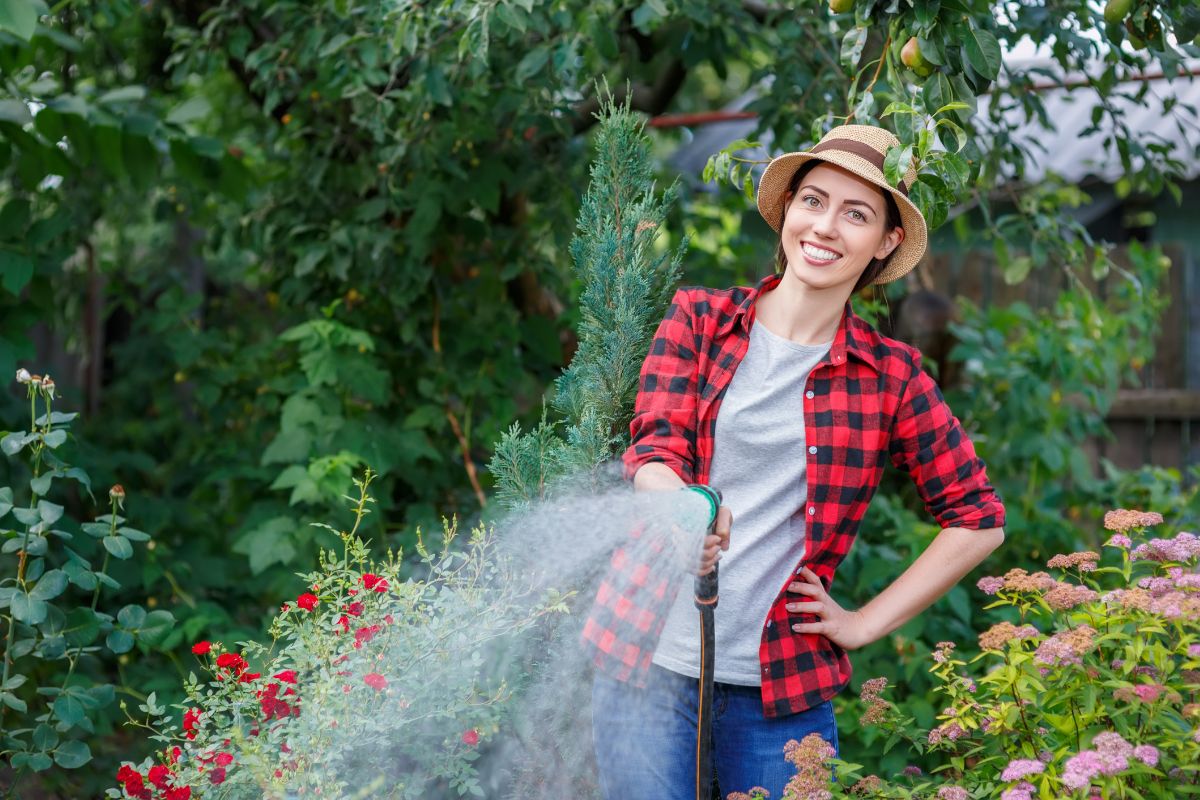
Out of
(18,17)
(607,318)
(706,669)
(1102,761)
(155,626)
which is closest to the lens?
(1102,761)

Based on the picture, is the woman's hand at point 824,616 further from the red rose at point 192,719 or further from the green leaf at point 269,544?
the green leaf at point 269,544

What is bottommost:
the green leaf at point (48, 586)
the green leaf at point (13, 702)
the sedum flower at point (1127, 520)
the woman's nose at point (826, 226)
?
the green leaf at point (13, 702)

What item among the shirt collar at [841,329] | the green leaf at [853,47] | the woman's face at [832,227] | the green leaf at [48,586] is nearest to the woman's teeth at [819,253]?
the woman's face at [832,227]

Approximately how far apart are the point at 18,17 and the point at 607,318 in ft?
4.79

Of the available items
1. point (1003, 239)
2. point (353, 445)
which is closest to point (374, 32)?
point (353, 445)

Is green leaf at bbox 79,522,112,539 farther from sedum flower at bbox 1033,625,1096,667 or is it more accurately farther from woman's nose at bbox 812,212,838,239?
sedum flower at bbox 1033,625,1096,667

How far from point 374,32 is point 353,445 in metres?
1.13

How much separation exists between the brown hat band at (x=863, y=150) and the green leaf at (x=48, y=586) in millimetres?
1630

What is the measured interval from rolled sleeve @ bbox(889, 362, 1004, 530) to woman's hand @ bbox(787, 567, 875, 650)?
0.22 meters

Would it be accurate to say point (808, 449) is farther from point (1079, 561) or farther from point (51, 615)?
point (51, 615)

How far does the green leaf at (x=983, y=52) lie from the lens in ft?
6.92

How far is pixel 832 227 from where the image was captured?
1953 millimetres

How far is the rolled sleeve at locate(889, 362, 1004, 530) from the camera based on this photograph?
2.02 metres

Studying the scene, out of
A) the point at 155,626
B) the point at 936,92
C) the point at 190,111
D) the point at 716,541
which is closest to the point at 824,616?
the point at 716,541
